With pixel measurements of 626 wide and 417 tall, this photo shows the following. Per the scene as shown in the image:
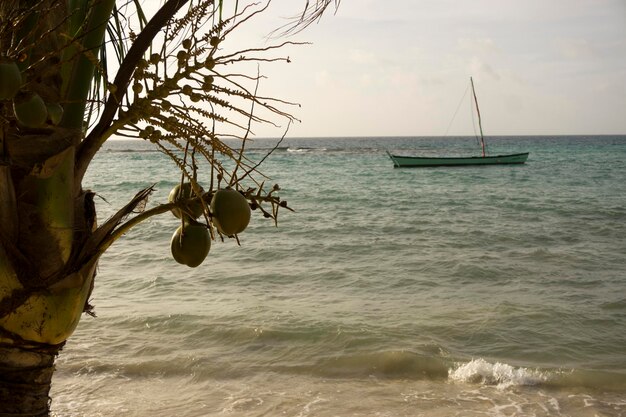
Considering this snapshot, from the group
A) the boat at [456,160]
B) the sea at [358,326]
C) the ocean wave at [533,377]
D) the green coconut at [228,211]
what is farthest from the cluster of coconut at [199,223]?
the boat at [456,160]

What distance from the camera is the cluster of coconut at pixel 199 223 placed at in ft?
4.23

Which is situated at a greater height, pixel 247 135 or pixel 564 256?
pixel 247 135

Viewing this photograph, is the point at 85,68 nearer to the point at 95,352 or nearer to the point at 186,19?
the point at 186,19

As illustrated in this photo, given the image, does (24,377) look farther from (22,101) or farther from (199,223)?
(22,101)

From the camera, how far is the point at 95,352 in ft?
17.8

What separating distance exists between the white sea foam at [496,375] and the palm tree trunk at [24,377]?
3.85 metres

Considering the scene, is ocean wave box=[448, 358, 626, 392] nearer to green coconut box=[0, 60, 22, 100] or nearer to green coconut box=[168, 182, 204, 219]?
green coconut box=[168, 182, 204, 219]

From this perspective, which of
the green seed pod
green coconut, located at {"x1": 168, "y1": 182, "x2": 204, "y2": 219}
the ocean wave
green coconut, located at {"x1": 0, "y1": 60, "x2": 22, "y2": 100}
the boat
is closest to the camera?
green coconut, located at {"x1": 0, "y1": 60, "x2": 22, "y2": 100}

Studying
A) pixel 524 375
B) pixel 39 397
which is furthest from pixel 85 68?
pixel 524 375

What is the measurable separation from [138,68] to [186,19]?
0.47ft

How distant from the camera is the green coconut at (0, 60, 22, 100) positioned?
3.20ft

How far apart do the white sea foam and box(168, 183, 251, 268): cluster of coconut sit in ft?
12.6

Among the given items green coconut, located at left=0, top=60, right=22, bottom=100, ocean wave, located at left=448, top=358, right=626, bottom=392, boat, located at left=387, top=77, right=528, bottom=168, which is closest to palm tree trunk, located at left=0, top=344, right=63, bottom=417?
green coconut, located at left=0, top=60, right=22, bottom=100

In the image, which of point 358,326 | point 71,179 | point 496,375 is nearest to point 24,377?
point 71,179
